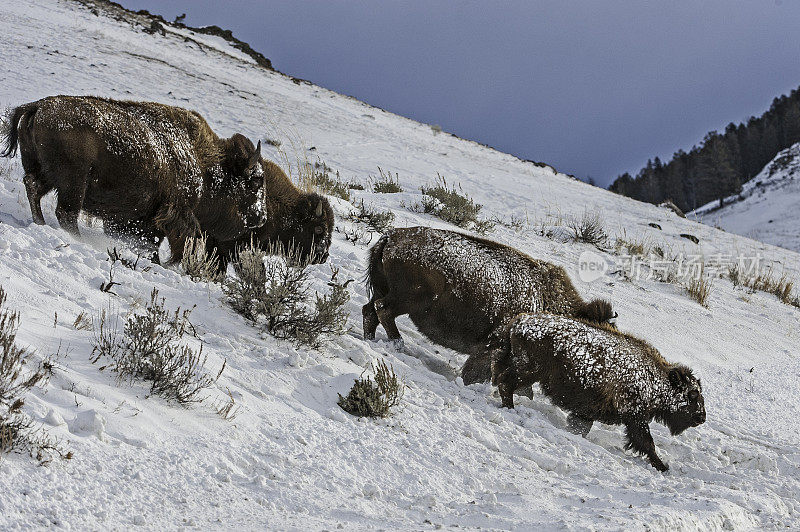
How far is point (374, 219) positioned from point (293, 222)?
9.07 ft

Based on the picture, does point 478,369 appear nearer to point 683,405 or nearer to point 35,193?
point 683,405

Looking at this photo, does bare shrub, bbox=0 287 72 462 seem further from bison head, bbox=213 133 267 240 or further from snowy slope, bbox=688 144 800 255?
snowy slope, bbox=688 144 800 255

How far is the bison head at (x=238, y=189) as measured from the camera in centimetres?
624

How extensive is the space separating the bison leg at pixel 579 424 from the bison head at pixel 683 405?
740 mm

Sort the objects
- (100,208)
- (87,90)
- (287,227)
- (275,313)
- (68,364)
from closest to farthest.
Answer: (68,364) → (275,313) → (100,208) → (287,227) → (87,90)

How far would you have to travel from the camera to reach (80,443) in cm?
282

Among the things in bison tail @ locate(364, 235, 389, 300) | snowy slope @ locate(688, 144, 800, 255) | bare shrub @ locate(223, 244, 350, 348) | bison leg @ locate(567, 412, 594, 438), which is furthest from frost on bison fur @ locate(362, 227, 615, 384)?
snowy slope @ locate(688, 144, 800, 255)

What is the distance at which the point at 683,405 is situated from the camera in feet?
18.2

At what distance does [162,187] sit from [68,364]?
2593 millimetres

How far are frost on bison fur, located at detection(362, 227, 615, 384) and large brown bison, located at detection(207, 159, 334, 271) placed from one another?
105cm

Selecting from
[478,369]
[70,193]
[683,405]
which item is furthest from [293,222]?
[683,405]

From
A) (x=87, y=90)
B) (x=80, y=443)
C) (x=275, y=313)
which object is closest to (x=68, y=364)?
(x=80, y=443)

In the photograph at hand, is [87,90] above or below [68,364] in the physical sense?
above

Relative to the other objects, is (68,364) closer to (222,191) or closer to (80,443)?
(80,443)
